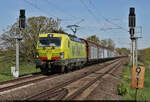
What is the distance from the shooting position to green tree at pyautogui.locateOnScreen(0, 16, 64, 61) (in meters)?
28.2

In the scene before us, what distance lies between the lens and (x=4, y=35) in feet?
92.3

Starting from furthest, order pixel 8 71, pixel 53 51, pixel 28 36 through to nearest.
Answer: pixel 28 36, pixel 8 71, pixel 53 51

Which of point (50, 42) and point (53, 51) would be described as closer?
point (53, 51)

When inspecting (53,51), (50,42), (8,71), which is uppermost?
(50,42)

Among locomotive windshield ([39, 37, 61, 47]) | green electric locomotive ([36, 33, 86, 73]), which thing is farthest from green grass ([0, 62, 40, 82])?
locomotive windshield ([39, 37, 61, 47])

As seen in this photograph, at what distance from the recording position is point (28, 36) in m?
28.9

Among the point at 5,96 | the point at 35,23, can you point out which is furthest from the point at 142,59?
the point at 5,96

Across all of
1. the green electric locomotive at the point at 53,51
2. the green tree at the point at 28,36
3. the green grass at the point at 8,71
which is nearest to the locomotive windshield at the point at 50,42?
the green electric locomotive at the point at 53,51

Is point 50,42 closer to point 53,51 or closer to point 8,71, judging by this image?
point 53,51

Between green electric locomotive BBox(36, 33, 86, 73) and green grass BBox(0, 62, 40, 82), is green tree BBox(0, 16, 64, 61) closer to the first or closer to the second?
green grass BBox(0, 62, 40, 82)

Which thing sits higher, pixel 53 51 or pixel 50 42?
pixel 50 42

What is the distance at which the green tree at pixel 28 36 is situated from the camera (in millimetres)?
28188

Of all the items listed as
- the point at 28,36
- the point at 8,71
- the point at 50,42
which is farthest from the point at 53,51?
the point at 28,36

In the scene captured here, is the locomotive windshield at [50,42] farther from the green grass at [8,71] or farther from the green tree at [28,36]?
the green tree at [28,36]
